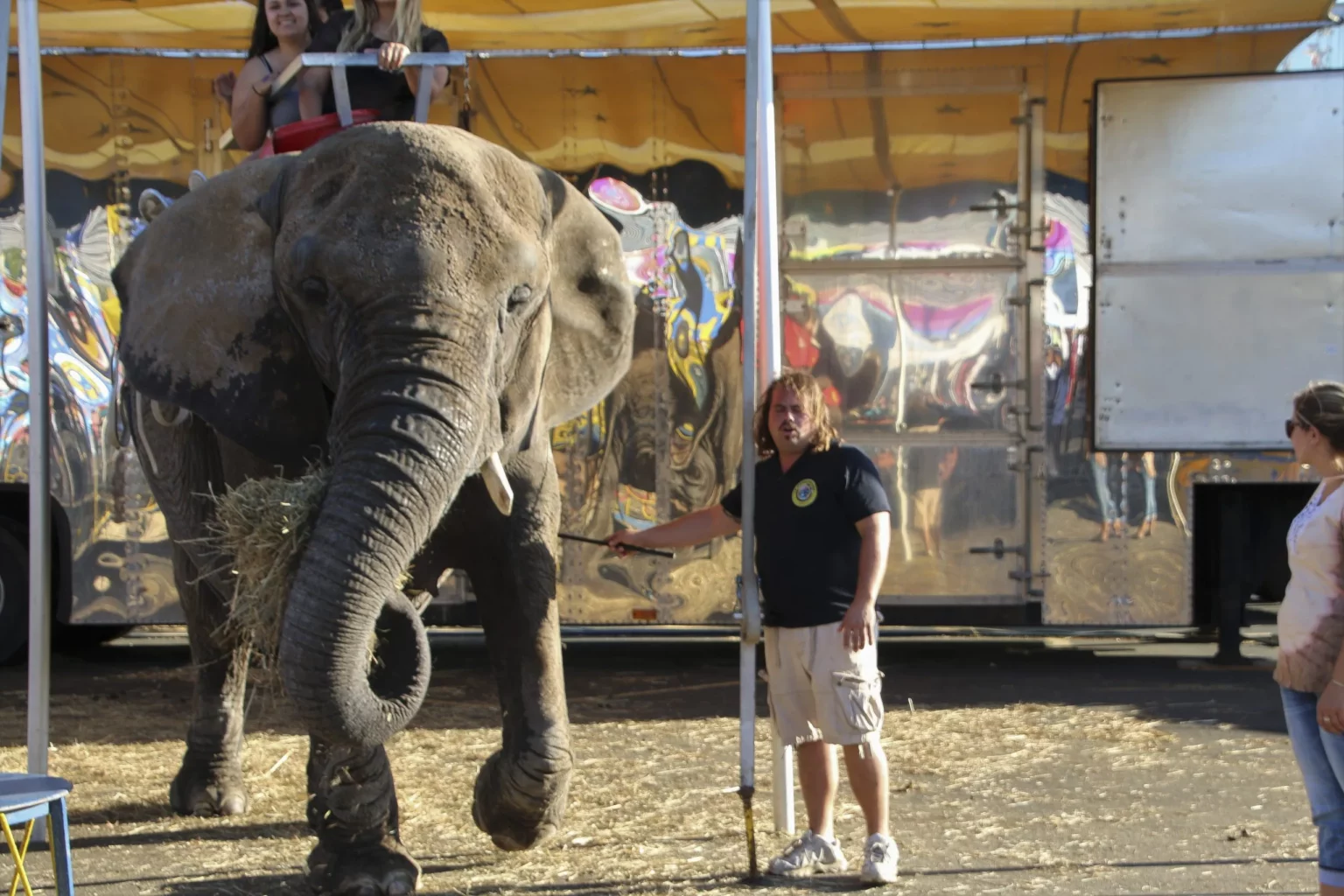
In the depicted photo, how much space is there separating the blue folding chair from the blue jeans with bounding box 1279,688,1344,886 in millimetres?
3091

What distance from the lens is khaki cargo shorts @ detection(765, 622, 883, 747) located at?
4.99 meters

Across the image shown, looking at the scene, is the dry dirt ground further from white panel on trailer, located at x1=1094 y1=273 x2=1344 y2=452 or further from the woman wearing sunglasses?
white panel on trailer, located at x1=1094 y1=273 x2=1344 y2=452

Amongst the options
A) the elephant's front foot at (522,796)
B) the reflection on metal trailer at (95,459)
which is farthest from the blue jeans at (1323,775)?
the reflection on metal trailer at (95,459)

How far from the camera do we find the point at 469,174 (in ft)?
15.5

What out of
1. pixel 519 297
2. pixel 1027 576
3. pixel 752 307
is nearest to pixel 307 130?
pixel 519 297

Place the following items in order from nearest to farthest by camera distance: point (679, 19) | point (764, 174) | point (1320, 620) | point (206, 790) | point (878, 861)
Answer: point (1320, 620) → point (878, 861) → point (764, 174) → point (206, 790) → point (679, 19)

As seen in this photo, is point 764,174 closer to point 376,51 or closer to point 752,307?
point 752,307

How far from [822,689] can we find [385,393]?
66.3 inches

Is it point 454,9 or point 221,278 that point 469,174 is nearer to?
point 221,278

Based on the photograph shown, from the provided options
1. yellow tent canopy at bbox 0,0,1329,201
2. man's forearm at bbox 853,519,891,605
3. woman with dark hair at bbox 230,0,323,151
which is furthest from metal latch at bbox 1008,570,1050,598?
woman with dark hair at bbox 230,0,323,151

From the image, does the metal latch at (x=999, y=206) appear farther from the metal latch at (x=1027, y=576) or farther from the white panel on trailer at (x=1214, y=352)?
the metal latch at (x=1027, y=576)

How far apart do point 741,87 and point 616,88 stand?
2.17 feet

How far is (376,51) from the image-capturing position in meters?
5.52

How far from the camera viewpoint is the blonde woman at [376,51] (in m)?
5.68
